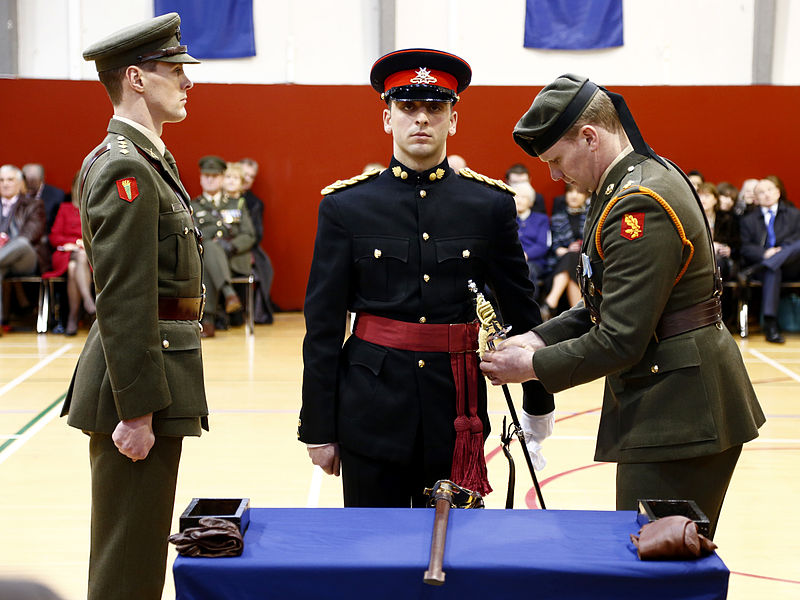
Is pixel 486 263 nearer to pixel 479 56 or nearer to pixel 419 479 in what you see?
pixel 419 479

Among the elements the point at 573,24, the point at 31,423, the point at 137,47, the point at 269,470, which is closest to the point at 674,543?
the point at 137,47

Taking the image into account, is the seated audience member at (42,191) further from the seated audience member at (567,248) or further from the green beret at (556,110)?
the green beret at (556,110)

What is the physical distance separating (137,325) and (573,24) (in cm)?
1046

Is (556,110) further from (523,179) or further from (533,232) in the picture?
(523,179)

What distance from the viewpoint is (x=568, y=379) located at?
93.6 inches

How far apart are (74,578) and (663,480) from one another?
Result: 2313mm

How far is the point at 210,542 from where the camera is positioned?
5.83 feet

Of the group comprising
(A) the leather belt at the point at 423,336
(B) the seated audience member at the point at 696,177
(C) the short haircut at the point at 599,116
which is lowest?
(A) the leather belt at the point at 423,336

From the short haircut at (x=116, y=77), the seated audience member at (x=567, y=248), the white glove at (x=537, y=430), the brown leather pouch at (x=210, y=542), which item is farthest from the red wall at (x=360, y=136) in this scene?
the brown leather pouch at (x=210, y=542)

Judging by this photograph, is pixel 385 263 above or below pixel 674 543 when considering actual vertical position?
above

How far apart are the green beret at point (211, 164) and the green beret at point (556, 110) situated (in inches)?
301

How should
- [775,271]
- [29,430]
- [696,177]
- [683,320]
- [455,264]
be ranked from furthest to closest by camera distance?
[696,177]
[775,271]
[29,430]
[455,264]
[683,320]

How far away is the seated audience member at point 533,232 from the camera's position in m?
9.51

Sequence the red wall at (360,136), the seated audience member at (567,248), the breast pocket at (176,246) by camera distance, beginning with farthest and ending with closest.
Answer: the red wall at (360,136) → the seated audience member at (567,248) → the breast pocket at (176,246)
